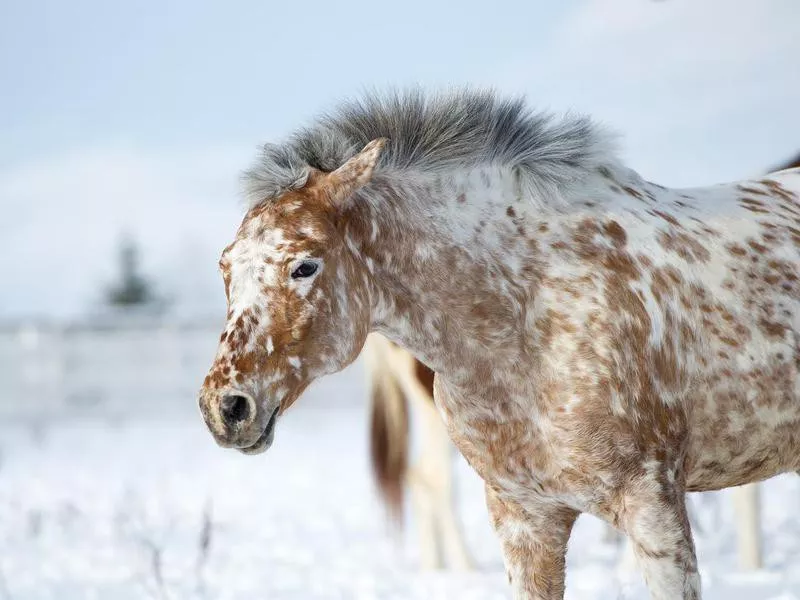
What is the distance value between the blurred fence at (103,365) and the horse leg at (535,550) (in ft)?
45.8

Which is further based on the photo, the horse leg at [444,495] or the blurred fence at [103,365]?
the blurred fence at [103,365]

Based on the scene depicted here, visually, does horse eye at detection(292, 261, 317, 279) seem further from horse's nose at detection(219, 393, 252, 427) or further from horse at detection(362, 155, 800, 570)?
horse at detection(362, 155, 800, 570)

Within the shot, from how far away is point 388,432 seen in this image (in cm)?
618

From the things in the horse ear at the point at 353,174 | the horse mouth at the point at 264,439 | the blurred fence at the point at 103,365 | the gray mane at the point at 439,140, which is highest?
the blurred fence at the point at 103,365

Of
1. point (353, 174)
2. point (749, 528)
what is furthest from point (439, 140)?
point (749, 528)

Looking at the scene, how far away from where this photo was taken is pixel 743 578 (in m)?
4.97

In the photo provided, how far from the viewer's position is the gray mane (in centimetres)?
286

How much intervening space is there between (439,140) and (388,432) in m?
3.51

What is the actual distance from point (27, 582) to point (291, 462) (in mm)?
5464

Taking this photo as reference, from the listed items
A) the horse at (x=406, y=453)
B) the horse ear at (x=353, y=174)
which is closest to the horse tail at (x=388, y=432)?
the horse at (x=406, y=453)

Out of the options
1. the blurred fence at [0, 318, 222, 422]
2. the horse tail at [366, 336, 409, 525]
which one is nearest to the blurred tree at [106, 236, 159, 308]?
the blurred fence at [0, 318, 222, 422]

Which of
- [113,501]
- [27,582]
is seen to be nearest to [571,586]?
[27,582]

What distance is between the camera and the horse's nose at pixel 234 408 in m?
2.48

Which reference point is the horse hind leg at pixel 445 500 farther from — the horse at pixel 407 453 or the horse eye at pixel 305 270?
the horse eye at pixel 305 270
